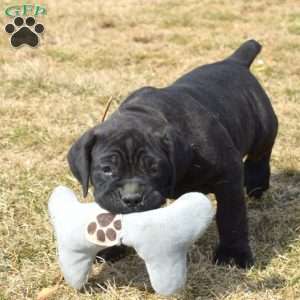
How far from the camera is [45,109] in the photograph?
21.2 feet

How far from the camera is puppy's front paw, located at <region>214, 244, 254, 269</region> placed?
3684 millimetres

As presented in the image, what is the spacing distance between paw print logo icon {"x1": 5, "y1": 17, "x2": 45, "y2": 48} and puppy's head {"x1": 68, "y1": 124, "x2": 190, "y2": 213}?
6147mm

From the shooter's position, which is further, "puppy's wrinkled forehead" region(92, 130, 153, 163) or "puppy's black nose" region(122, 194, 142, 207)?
"puppy's wrinkled forehead" region(92, 130, 153, 163)

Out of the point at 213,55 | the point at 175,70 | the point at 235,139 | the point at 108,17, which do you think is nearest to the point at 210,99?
the point at 235,139

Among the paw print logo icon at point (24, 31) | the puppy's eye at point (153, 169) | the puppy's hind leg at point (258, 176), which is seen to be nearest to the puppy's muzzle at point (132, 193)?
the puppy's eye at point (153, 169)

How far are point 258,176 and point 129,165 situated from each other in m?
1.98

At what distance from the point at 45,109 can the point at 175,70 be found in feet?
7.99

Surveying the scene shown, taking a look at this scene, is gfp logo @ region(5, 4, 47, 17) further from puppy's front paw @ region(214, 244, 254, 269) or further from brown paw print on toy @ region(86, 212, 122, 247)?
brown paw print on toy @ region(86, 212, 122, 247)

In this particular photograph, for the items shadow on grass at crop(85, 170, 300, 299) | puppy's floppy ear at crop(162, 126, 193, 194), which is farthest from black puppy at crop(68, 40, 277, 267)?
shadow on grass at crop(85, 170, 300, 299)

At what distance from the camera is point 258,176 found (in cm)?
481

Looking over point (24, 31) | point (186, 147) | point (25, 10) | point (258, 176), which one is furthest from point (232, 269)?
point (25, 10)

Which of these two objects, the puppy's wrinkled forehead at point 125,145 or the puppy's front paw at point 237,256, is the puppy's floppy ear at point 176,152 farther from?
the puppy's front paw at point 237,256

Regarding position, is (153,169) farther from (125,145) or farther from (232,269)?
(232,269)

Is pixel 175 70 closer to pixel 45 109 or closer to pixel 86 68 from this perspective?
pixel 86 68
